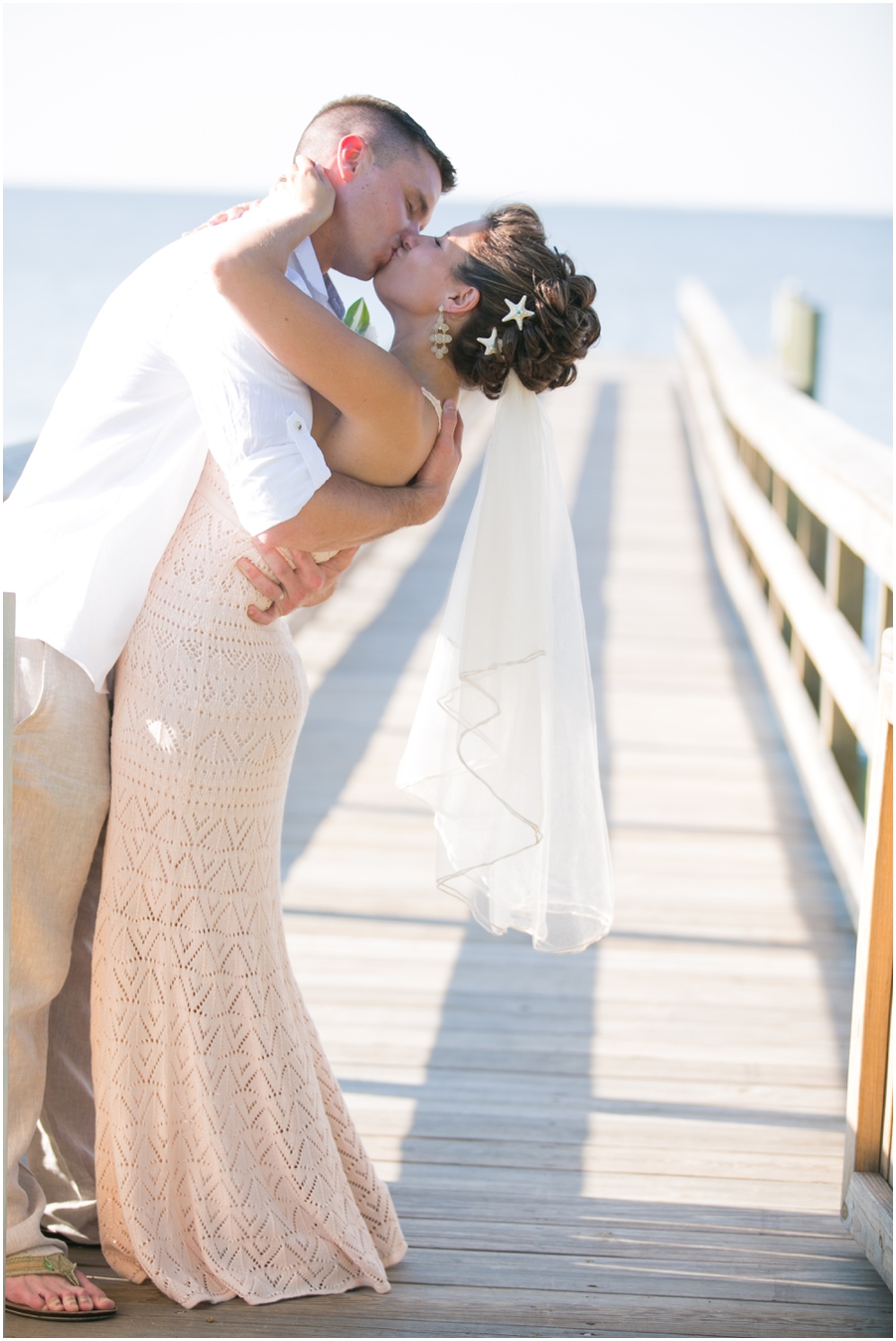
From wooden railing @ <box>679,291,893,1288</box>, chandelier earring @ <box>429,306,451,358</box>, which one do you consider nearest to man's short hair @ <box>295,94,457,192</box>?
chandelier earring @ <box>429,306,451,358</box>

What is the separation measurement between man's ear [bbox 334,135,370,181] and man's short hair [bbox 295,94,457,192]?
0.09ft

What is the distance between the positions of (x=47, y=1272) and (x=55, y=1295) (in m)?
0.05

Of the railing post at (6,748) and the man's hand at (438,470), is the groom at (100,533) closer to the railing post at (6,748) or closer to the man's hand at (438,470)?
the man's hand at (438,470)

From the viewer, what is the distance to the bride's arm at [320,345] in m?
1.80

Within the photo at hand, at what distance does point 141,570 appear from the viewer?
2043 millimetres

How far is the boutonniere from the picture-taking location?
2297 mm

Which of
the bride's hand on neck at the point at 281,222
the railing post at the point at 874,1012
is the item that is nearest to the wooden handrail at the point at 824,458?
the railing post at the point at 874,1012

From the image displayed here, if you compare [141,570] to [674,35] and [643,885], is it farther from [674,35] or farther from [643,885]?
[643,885]

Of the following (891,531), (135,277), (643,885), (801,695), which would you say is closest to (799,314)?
(801,695)

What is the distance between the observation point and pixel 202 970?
6.78 feet

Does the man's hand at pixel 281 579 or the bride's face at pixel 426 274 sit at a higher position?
the bride's face at pixel 426 274

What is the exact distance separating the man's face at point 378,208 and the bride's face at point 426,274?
21 millimetres

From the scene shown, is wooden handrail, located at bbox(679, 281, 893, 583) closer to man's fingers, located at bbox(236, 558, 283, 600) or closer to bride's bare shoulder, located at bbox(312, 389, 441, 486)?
bride's bare shoulder, located at bbox(312, 389, 441, 486)

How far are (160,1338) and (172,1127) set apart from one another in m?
0.29
